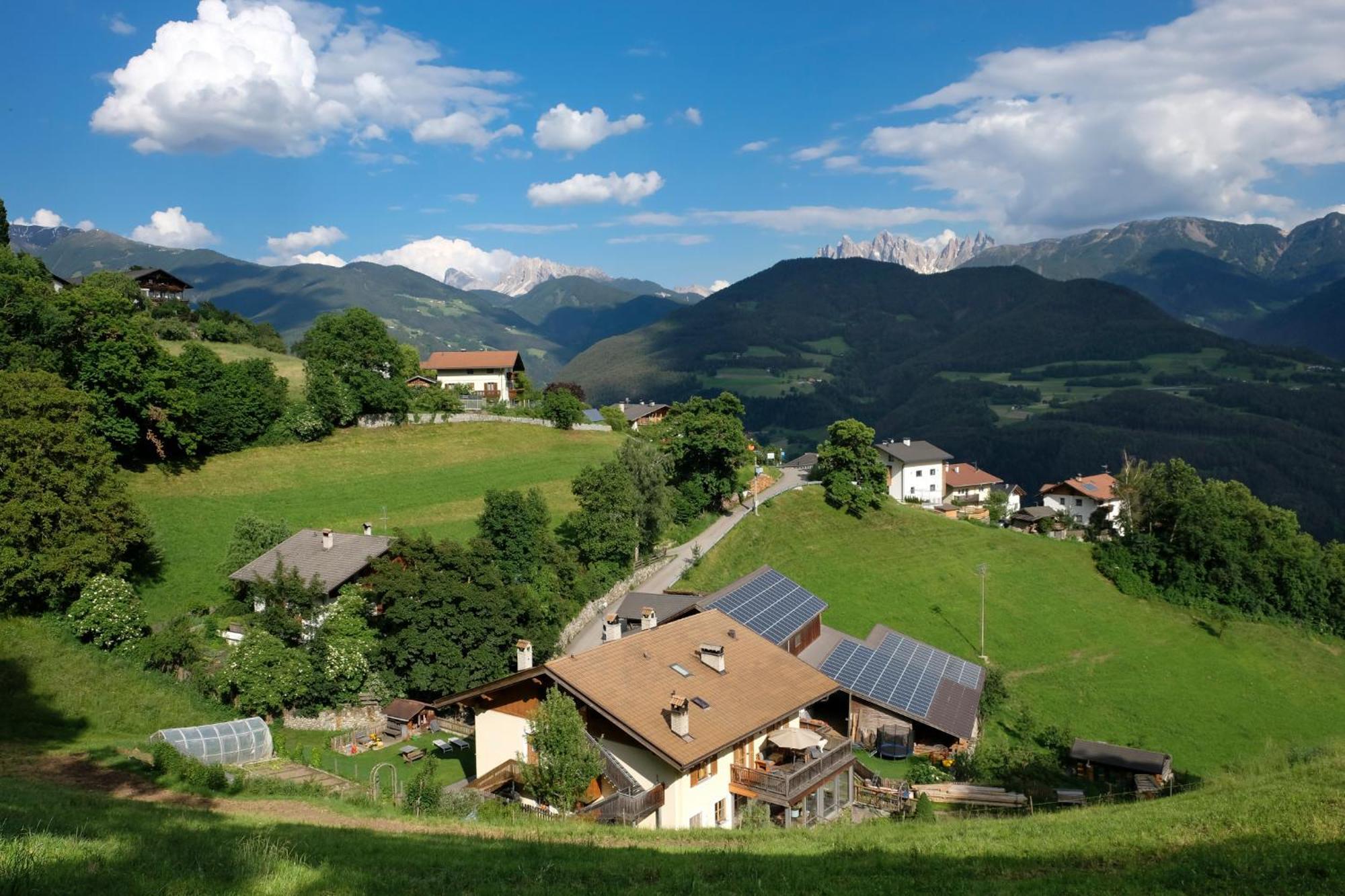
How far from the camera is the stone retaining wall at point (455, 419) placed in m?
69.4

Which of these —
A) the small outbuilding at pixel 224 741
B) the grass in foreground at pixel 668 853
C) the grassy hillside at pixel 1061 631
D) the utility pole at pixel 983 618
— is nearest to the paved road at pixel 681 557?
the grassy hillside at pixel 1061 631

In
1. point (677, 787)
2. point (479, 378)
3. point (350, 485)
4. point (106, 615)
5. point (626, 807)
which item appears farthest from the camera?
point (479, 378)

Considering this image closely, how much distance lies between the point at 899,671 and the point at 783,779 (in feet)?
55.4

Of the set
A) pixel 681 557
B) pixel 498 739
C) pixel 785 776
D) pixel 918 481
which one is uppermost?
pixel 498 739

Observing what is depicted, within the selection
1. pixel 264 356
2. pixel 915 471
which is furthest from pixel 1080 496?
pixel 264 356

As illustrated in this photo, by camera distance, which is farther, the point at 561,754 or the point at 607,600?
the point at 607,600

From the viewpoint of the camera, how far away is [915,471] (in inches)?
3772

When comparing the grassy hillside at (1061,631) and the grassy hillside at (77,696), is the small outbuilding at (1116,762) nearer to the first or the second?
the grassy hillside at (1061,631)

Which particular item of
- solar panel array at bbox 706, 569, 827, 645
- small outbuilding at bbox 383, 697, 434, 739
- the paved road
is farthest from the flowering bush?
solar panel array at bbox 706, 569, 827, 645

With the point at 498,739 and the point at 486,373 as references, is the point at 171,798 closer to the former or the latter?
the point at 498,739

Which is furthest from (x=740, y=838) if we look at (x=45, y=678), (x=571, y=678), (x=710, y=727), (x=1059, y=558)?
(x=1059, y=558)

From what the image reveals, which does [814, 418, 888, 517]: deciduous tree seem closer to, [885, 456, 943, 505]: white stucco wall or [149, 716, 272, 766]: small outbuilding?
[885, 456, 943, 505]: white stucco wall

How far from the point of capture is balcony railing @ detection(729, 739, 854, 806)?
2291cm

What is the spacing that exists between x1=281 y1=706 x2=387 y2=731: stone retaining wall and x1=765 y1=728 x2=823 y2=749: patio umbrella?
17.0m
